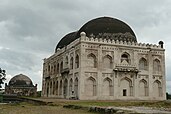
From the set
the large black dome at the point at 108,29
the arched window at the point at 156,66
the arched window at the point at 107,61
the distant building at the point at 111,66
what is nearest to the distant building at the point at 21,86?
the distant building at the point at 111,66

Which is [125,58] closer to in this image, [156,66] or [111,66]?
[111,66]

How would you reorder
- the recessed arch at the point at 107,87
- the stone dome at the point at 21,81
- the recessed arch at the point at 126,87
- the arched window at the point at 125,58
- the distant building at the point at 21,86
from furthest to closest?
the stone dome at the point at 21,81
the distant building at the point at 21,86
the arched window at the point at 125,58
the recessed arch at the point at 126,87
the recessed arch at the point at 107,87

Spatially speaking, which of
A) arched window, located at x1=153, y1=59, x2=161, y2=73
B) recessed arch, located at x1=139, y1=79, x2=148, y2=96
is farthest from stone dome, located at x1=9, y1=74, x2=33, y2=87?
arched window, located at x1=153, y1=59, x2=161, y2=73

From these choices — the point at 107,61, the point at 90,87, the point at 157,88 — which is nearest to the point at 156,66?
the point at 157,88

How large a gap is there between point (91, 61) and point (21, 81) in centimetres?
4068

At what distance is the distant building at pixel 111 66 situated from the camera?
3581 centimetres

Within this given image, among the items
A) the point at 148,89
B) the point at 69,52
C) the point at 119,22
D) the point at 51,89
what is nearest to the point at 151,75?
the point at 148,89

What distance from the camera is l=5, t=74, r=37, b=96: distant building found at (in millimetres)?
70562

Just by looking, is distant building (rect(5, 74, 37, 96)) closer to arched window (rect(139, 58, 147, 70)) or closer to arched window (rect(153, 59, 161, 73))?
arched window (rect(139, 58, 147, 70))

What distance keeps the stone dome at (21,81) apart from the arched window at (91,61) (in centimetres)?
3971

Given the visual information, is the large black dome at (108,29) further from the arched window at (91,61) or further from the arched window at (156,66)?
the arched window at (156,66)

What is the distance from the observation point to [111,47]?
122 feet

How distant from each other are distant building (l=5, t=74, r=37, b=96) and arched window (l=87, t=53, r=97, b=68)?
37.5 meters

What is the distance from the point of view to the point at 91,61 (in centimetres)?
3634
